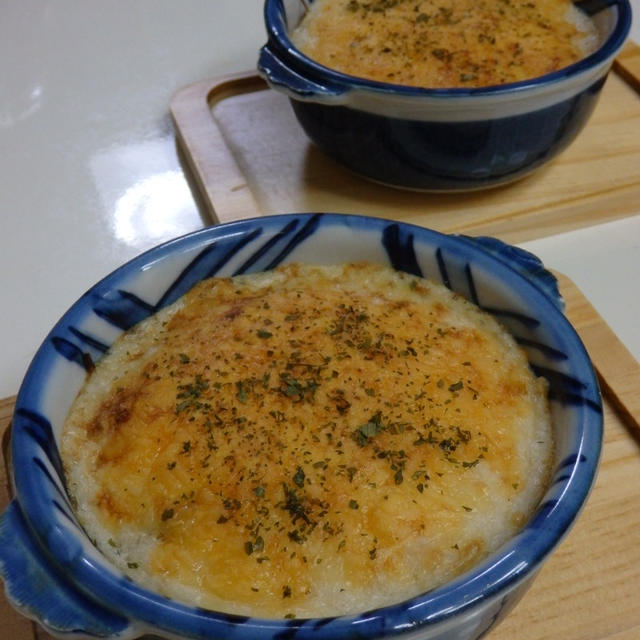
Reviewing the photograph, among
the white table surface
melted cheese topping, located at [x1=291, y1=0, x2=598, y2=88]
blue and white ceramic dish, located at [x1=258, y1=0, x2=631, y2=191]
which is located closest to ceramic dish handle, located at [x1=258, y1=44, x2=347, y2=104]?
blue and white ceramic dish, located at [x1=258, y1=0, x2=631, y2=191]

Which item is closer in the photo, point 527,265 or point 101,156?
point 527,265

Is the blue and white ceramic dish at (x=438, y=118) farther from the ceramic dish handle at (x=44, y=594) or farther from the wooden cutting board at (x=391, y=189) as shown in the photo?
the ceramic dish handle at (x=44, y=594)

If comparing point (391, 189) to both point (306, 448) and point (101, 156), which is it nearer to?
point (101, 156)

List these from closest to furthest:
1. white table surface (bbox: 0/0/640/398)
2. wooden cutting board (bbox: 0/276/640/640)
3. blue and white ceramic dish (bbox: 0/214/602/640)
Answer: blue and white ceramic dish (bbox: 0/214/602/640) < wooden cutting board (bbox: 0/276/640/640) < white table surface (bbox: 0/0/640/398)

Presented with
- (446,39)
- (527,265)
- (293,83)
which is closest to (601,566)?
(527,265)

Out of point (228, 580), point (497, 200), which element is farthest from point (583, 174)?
point (228, 580)

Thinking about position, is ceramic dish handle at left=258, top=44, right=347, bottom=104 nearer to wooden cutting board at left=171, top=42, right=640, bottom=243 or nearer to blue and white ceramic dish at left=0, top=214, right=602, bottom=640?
wooden cutting board at left=171, top=42, right=640, bottom=243
